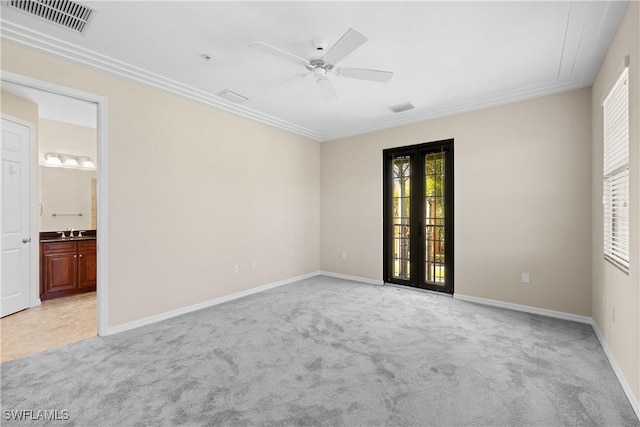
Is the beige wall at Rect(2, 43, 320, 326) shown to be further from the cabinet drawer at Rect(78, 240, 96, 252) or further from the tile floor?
the cabinet drawer at Rect(78, 240, 96, 252)

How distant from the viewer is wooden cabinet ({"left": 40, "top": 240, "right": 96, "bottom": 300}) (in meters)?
4.26

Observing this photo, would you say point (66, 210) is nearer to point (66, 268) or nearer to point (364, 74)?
point (66, 268)

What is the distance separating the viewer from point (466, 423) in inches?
69.3

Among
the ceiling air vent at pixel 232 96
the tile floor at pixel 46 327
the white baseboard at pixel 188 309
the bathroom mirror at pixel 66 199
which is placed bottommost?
the tile floor at pixel 46 327

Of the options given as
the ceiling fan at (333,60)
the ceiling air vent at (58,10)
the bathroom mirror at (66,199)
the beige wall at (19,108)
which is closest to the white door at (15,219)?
the beige wall at (19,108)

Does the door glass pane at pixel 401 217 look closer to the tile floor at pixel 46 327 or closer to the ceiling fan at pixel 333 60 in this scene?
the ceiling fan at pixel 333 60

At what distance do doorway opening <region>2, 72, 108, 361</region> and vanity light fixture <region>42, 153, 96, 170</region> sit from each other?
0.01 m

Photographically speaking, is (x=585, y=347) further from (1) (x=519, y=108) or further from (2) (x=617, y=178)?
(1) (x=519, y=108)

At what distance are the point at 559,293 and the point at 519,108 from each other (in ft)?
7.73

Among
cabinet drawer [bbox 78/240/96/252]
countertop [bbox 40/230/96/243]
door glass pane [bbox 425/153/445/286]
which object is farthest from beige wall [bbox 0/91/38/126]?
door glass pane [bbox 425/153/445/286]

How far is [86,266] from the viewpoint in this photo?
4680 millimetres

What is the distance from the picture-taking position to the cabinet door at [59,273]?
14.0 feet

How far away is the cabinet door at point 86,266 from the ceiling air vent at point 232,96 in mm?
3234

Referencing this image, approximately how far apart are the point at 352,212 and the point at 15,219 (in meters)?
4.79
